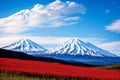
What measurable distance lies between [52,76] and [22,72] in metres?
2.18

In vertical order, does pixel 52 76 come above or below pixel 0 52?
below

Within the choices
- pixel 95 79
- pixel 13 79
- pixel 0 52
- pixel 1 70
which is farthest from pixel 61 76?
pixel 0 52

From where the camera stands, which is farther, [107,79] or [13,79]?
[107,79]

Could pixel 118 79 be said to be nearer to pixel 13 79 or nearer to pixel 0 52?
pixel 13 79

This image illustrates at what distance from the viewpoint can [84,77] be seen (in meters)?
26.6

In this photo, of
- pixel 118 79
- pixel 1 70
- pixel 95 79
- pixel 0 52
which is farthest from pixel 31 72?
pixel 0 52

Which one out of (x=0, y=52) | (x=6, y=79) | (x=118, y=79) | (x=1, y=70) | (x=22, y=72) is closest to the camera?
(x=6, y=79)

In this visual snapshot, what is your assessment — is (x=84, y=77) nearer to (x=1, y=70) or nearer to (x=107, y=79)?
(x=107, y=79)

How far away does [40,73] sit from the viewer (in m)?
25.3

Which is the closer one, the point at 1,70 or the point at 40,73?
the point at 1,70

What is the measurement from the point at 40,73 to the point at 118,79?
692 cm

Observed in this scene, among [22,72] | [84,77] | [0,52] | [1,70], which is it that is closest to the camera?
[1,70]

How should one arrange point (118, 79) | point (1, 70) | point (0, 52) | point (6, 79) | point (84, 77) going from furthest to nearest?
point (0, 52) < point (118, 79) < point (84, 77) < point (1, 70) < point (6, 79)

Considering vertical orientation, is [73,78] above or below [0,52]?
below
